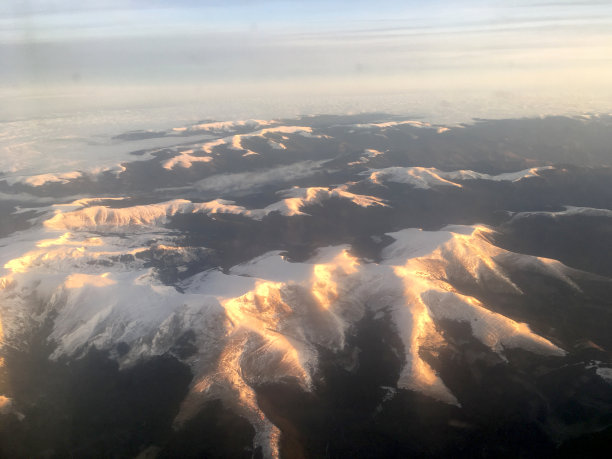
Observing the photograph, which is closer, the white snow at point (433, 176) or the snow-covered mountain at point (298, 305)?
the snow-covered mountain at point (298, 305)

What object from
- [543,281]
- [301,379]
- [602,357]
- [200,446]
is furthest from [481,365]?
[200,446]

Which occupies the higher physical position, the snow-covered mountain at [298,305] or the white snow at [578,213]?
the snow-covered mountain at [298,305]

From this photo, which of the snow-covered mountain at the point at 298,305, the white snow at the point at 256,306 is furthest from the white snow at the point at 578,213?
the white snow at the point at 256,306

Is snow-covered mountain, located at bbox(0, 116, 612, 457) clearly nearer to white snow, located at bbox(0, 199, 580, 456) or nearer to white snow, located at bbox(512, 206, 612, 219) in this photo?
white snow, located at bbox(0, 199, 580, 456)

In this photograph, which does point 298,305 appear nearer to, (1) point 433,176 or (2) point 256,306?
(2) point 256,306

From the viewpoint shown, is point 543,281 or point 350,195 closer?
point 543,281

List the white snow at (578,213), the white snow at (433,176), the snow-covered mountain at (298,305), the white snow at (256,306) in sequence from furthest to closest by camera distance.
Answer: the white snow at (433,176)
the white snow at (578,213)
the white snow at (256,306)
the snow-covered mountain at (298,305)

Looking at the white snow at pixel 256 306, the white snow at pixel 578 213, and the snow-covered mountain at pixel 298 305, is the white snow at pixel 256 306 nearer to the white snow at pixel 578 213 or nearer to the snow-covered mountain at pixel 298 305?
the snow-covered mountain at pixel 298 305

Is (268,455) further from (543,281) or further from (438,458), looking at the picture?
(543,281)

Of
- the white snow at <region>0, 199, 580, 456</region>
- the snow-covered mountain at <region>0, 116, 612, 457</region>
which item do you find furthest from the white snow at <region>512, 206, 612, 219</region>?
the white snow at <region>0, 199, 580, 456</region>

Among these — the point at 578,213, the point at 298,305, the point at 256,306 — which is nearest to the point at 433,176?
the point at 578,213

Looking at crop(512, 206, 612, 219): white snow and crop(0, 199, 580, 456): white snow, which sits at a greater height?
crop(0, 199, 580, 456): white snow
